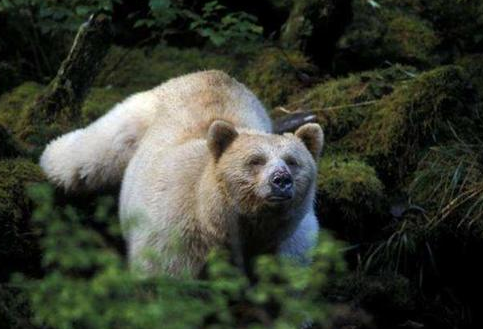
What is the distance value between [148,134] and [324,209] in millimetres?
1757

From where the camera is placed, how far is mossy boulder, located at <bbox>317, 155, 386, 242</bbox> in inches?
354

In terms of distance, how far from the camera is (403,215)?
9242mm

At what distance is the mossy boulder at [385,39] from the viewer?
11711mm

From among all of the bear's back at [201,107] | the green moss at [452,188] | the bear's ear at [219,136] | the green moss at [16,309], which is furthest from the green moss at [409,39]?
the green moss at [16,309]

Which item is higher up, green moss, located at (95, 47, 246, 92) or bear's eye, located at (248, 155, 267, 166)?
bear's eye, located at (248, 155, 267, 166)

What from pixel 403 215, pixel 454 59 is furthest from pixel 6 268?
pixel 454 59

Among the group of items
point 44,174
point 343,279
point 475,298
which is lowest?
point 475,298

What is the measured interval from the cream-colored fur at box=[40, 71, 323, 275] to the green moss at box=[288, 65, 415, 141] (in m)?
1.54

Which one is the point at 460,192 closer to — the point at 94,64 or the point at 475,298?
the point at 475,298

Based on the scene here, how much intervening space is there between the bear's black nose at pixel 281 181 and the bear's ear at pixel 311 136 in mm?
844

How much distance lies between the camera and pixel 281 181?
6.52 metres

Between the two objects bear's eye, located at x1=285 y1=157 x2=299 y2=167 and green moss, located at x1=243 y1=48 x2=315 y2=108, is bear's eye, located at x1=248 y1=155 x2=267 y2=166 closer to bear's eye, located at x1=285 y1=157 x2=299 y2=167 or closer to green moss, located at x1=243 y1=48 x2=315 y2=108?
bear's eye, located at x1=285 y1=157 x2=299 y2=167

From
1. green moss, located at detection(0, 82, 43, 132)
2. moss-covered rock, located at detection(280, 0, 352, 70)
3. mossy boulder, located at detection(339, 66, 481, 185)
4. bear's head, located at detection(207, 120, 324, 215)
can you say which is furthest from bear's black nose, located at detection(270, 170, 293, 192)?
moss-covered rock, located at detection(280, 0, 352, 70)

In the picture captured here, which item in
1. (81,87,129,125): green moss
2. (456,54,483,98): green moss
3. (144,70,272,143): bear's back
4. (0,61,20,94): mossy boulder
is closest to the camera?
(144,70,272,143): bear's back
